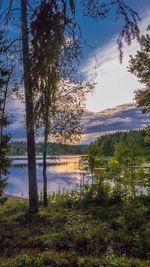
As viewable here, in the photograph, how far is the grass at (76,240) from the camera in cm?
902

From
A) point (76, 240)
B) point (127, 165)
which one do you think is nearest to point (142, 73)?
point (127, 165)

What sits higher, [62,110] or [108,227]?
[62,110]

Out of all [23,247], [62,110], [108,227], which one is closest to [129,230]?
[108,227]

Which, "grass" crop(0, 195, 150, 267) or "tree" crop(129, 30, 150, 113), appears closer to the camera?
"grass" crop(0, 195, 150, 267)

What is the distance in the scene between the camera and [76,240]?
1187 cm

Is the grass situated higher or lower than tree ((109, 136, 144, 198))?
lower

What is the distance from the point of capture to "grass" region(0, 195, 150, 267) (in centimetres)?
902

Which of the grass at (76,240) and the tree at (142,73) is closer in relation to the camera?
the grass at (76,240)

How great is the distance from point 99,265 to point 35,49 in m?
5.22

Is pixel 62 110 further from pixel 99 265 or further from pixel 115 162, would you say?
pixel 99 265

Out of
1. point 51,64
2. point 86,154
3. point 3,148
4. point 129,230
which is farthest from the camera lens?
point 86,154

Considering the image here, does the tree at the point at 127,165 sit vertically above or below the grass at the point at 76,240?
above

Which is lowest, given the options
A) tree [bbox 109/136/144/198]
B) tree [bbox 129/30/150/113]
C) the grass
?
the grass

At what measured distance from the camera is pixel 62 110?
23.6 metres
